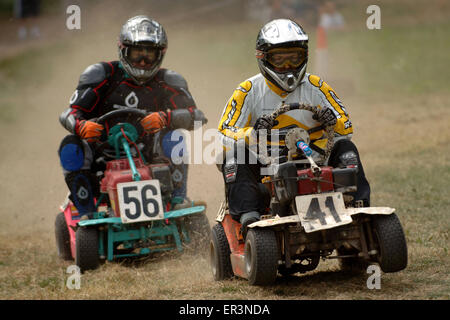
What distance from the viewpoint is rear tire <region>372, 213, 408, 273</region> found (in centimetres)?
557

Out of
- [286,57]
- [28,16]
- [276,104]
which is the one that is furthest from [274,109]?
[28,16]

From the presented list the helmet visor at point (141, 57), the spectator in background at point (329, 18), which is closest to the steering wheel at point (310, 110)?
the helmet visor at point (141, 57)

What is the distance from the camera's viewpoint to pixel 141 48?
331 inches

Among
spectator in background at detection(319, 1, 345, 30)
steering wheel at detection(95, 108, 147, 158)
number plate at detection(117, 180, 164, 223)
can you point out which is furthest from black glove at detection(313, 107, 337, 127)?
spectator in background at detection(319, 1, 345, 30)

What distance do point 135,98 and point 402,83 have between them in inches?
558

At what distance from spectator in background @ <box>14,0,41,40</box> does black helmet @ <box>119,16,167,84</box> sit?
28.9m

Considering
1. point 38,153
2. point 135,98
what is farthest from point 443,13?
point 135,98

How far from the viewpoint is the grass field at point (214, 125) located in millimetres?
6391

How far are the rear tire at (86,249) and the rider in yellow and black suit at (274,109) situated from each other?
195 centimetres

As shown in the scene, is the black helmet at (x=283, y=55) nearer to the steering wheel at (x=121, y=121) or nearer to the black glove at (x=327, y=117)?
the black glove at (x=327, y=117)

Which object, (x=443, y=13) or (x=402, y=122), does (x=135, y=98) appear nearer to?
(x=402, y=122)

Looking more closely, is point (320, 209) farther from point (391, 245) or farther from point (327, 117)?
point (327, 117)

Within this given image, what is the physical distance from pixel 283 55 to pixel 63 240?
365 centimetres
